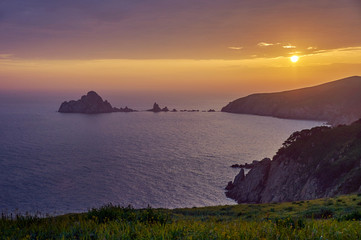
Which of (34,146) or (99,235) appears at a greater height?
(99,235)

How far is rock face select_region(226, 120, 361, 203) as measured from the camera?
193 ft

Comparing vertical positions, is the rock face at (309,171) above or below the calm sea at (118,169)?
above

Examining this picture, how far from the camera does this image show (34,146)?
15138cm

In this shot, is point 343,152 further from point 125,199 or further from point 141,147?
point 141,147

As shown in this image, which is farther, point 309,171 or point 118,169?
point 118,169

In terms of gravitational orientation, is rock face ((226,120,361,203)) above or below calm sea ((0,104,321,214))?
above

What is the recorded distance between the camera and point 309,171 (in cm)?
7056

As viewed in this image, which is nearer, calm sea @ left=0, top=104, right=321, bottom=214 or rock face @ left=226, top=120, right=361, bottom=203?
rock face @ left=226, top=120, right=361, bottom=203

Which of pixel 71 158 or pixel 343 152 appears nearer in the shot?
pixel 343 152

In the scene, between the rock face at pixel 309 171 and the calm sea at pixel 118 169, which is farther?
the calm sea at pixel 118 169

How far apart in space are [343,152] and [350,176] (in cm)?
1633

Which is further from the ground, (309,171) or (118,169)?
(309,171)

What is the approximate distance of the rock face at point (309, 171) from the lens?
58.7 m

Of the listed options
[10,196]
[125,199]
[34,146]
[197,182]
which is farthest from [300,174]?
[34,146]
